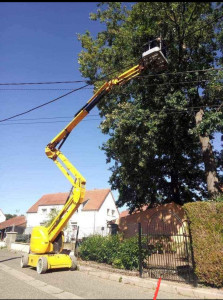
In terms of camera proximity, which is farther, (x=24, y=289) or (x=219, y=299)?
(x=24, y=289)

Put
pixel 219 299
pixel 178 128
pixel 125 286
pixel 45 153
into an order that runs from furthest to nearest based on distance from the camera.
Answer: pixel 178 128
pixel 45 153
pixel 125 286
pixel 219 299

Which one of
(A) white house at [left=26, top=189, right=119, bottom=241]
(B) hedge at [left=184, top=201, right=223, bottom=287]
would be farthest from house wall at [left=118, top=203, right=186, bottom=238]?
(A) white house at [left=26, top=189, right=119, bottom=241]

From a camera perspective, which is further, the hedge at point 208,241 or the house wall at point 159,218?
the house wall at point 159,218

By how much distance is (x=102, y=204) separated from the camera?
127 ft

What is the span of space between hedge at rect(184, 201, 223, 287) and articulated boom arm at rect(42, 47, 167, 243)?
17.4 feet

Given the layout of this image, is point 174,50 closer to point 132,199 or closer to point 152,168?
point 152,168

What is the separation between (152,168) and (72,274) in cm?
1165

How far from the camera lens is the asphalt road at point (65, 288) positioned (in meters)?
7.28

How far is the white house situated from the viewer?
36875 mm

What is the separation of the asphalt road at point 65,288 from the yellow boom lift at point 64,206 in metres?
0.66

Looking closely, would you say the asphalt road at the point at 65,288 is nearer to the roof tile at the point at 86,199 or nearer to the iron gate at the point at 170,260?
the iron gate at the point at 170,260

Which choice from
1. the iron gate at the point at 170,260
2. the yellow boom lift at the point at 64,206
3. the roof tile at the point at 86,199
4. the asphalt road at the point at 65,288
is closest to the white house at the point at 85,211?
the roof tile at the point at 86,199

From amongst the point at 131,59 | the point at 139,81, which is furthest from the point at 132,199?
the point at 131,59

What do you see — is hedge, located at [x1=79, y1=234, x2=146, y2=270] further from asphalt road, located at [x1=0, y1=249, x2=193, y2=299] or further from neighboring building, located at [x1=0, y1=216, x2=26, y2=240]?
neighboring building, located at [x1=0, y1=216, x2=26, y2=240]
